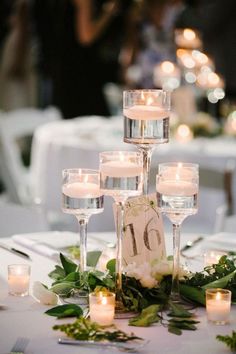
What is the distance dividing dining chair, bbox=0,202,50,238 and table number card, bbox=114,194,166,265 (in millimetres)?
1177

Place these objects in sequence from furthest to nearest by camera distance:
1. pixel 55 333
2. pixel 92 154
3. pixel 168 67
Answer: pixel 168 67
pixel 92 154
pixel 55 333

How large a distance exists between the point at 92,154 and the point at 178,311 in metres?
2.94

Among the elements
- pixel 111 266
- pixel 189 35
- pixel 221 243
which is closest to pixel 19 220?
pixel 221 243

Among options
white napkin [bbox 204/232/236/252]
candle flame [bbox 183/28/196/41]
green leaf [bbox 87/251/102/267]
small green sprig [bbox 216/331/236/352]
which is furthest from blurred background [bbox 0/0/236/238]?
small green sprig [bbox 216/331/236/352]

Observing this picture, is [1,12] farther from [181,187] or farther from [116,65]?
[181,187]

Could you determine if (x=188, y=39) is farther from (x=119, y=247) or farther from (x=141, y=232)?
(x=119, y=247)

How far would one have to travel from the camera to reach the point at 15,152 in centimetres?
622

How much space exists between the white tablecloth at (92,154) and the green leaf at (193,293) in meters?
2.33

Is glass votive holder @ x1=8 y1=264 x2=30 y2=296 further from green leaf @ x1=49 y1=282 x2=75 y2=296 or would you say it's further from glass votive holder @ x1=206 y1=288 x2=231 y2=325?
glass votive holder @ x1=206 y1=288 x2=231 y2=325

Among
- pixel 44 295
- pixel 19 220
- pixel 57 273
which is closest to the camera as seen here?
pixel 44 295

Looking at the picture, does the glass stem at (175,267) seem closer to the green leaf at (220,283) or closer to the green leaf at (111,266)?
the green leaf at (220,283)

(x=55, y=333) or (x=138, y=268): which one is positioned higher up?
→ (x=138, y=268)

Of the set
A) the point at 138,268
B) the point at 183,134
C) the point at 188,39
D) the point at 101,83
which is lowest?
the point at 138,268

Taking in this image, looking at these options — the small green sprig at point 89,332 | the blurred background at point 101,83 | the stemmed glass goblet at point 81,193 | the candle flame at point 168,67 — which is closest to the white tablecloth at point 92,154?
the blurred background at point 101,83
